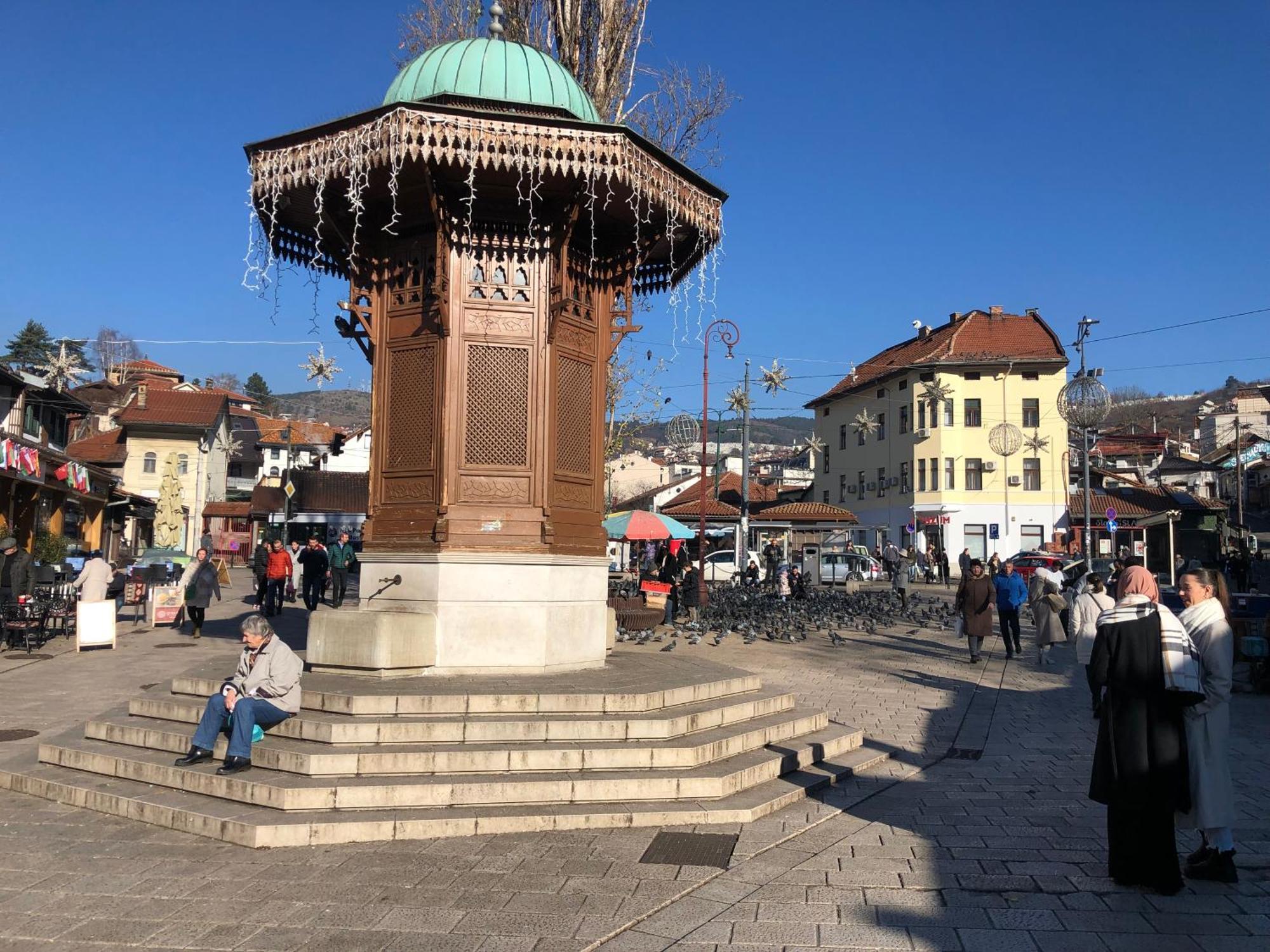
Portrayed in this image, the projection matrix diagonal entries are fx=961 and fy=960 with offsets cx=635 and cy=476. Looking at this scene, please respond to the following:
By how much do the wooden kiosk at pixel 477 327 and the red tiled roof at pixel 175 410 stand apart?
161 feet

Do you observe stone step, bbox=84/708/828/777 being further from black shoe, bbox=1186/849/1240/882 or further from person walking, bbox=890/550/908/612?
person walking, bbox=890/550/908/612

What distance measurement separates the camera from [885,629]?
21531mm

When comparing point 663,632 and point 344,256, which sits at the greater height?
point 344,256

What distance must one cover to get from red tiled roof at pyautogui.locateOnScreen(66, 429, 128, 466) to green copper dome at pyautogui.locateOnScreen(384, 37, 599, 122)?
50095 mm

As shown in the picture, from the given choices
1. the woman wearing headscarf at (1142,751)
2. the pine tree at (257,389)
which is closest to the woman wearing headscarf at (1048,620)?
the woman wearing headscarf at (1142,751)

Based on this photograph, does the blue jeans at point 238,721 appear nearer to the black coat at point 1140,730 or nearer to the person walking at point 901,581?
the black coat at point 1140,730

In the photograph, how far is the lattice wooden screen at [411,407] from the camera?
388 inches

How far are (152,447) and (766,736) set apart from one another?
54379mm

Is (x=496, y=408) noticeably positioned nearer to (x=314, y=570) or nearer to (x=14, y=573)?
(x=14, y=573)

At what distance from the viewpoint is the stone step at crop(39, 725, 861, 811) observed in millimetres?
6426

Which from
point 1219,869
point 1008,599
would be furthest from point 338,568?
point 1219,869

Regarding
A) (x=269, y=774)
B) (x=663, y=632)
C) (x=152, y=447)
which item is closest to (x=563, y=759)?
(x=269, y=774)

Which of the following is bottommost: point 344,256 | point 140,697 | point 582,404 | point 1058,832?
point 1058,832

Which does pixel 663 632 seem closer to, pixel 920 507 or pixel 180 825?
pixel 180 825
